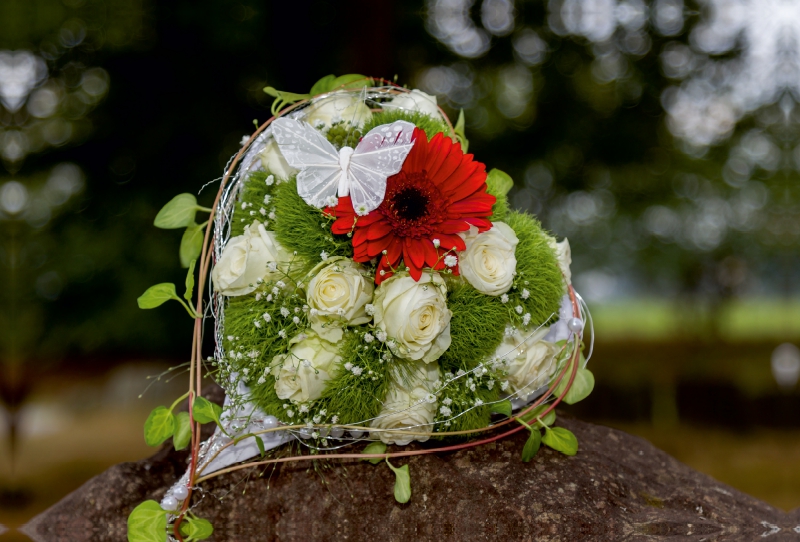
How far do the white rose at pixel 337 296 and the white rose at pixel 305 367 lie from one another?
0.03m

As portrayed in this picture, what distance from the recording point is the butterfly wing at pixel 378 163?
1.28 metres

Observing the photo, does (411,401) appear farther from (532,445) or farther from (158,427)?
(158,427)

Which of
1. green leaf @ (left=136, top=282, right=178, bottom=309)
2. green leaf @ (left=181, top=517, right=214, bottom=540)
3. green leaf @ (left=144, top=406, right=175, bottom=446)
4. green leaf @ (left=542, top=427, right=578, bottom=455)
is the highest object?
green leaf @ (left=136, top=282, right=178, bottom=309)

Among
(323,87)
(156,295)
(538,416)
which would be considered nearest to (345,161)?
(323,87)

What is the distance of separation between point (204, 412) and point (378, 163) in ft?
2.23

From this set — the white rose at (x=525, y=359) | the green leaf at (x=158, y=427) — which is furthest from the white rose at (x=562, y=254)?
the green leaf at (x=158, y=427)

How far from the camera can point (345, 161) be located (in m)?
1.35

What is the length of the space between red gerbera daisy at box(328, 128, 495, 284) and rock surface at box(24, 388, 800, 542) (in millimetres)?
542

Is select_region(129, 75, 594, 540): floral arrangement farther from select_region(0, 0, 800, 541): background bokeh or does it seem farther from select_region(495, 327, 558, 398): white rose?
select_region(0, 0, 800, 541): background bokeh

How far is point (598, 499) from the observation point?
1.42 metres

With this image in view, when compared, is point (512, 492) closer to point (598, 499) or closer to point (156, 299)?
point (598, 499)

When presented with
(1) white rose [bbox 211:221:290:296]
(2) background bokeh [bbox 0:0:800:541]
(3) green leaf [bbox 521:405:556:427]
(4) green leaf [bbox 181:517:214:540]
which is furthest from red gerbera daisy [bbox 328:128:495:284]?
(2) background bokeh [bbox 0:0:800:541]

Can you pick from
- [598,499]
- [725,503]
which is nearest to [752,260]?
[725,503]

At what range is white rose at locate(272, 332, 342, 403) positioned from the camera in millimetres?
1322
